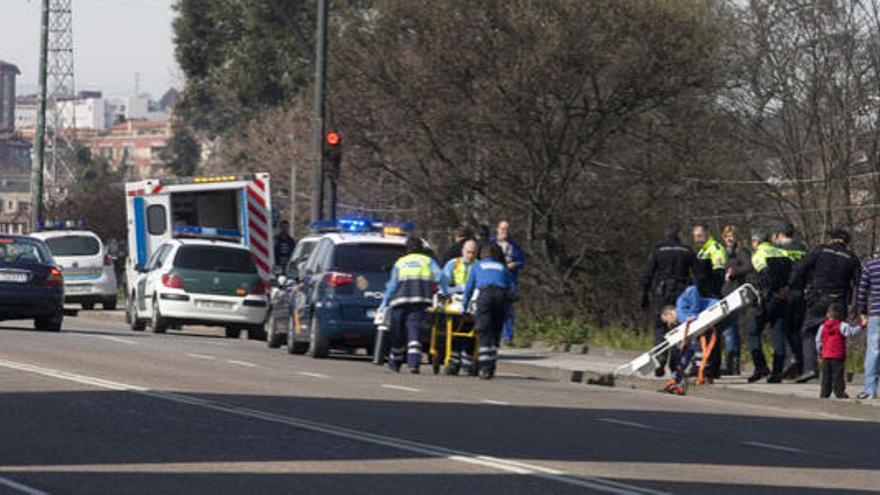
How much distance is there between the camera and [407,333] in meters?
25.0

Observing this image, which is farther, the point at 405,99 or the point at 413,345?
the point at 405,99

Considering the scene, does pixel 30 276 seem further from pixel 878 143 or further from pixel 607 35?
pixel 878 143

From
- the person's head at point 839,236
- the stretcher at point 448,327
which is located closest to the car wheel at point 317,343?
the stretcher at point 448,327

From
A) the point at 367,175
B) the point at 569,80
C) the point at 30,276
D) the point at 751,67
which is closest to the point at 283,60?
the point at 751,67

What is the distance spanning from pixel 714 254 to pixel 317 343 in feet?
Result: 17.9

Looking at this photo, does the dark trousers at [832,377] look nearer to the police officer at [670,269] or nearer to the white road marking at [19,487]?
the police officer at [670,269]

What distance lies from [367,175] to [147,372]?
20193 mm

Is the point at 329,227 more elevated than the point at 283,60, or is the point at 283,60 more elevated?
the point at 283,60

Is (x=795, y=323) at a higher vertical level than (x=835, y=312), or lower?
lower

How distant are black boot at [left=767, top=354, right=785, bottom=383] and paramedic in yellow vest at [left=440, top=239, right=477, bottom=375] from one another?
3.61 meters

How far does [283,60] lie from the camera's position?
72688 millimetres

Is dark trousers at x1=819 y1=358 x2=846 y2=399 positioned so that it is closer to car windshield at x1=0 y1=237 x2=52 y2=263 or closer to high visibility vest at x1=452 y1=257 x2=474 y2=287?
high visibility vest at x1=452 y1=257 x2=474 y2=287

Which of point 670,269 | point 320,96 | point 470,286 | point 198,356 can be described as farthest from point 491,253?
point 320,96

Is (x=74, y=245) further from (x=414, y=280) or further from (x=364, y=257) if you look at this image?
(x=414, y=280)
